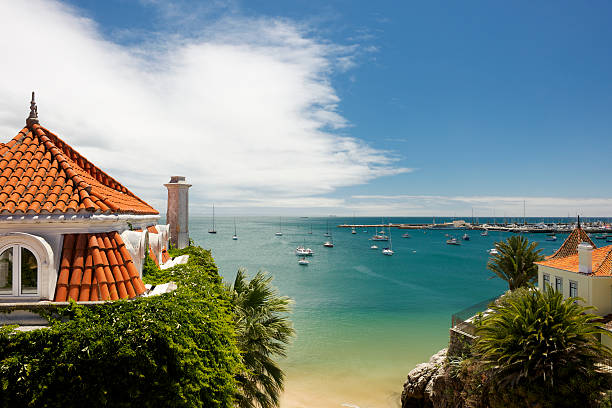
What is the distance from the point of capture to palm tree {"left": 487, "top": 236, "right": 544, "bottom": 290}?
30.8 metres

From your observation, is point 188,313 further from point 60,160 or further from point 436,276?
point 436,276

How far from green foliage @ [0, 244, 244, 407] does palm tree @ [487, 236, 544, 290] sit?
32.1 m

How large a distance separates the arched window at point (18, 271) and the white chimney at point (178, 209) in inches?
425

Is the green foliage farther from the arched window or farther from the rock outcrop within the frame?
the rock outcrop

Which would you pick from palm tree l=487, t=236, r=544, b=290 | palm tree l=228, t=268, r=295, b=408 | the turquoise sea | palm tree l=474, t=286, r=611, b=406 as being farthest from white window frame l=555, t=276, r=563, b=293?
palm tree l=228, t=268, r=295, b=408

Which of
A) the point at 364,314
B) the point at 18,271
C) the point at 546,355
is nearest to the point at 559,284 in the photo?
the point at 546,355

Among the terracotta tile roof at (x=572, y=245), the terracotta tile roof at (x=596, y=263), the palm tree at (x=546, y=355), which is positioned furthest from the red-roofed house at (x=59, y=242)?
the terracotta tile roof at (x=572, y=245)

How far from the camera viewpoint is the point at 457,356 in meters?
20.4

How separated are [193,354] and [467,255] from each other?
416 feet

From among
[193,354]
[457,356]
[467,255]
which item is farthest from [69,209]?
[467,255]

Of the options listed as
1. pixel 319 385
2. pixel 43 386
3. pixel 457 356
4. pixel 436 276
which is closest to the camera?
pixel 43 386

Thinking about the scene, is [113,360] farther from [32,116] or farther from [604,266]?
[604,266]

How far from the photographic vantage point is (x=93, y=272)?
7.06 meters

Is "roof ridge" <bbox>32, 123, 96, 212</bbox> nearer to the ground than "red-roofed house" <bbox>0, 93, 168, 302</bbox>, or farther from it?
farther from it
